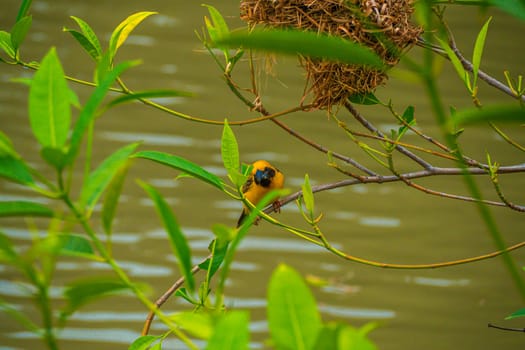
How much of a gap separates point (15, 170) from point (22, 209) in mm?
24

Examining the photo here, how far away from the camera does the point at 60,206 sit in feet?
15.8

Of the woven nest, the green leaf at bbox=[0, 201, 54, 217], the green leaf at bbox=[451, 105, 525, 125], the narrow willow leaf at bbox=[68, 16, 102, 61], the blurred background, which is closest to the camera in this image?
the green leaf at bbox=[451, 105, 525, 125]

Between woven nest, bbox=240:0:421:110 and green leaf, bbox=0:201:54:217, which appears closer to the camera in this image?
green leaf, bbox=0:201:54:217

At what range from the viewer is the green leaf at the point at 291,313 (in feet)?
1.32

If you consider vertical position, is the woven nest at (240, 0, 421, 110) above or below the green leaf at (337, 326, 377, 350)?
above

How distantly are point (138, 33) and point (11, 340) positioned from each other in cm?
300

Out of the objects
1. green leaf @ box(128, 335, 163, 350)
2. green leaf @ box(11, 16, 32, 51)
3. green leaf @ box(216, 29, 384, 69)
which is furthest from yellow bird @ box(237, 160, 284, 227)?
green leaf @ box(216, 29, 384, 69)

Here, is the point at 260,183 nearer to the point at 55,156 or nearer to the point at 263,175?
the point at 263,175

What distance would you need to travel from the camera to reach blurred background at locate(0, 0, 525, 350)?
442 cm

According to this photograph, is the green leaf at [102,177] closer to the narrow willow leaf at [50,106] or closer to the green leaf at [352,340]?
the narrow willow leaf at [50,106]

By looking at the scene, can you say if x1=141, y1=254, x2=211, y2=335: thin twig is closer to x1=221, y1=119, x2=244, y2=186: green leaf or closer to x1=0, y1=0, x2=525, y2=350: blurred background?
x1=221, y1=119, x2=244, y2=186: green leaf

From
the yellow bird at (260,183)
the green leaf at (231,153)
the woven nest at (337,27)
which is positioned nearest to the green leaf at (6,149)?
the green leaf at (231,153)

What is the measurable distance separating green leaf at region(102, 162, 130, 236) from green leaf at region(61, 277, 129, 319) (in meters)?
0.03

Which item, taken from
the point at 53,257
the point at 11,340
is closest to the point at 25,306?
the point at 11,340
